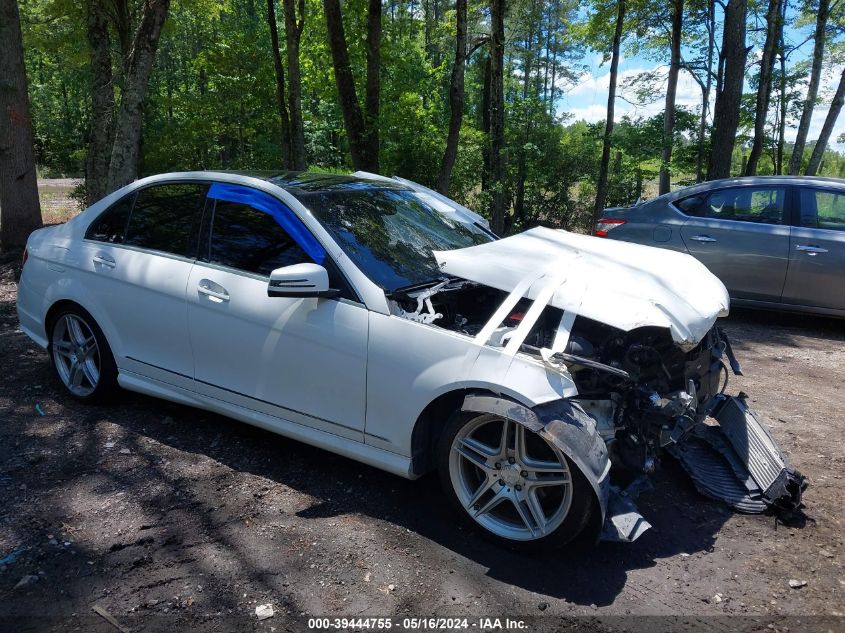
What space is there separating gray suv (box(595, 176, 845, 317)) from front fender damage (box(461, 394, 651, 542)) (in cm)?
523

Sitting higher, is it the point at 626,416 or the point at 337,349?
the point at 337,349

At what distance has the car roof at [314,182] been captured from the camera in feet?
13.0

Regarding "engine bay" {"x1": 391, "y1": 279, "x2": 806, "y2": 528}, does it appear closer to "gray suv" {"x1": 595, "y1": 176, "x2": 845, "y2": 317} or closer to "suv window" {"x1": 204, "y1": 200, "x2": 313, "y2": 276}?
"suv window" {"x1": 204, "y1": 200, "x2": 313, "y2": 276}

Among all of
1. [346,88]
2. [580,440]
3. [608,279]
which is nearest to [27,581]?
[580,440]

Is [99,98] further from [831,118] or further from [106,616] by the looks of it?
[831,118]

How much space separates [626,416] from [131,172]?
706 cm

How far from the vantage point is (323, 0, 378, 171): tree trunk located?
33.5 ft

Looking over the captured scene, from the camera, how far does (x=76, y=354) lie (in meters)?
4.60

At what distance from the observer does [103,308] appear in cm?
427

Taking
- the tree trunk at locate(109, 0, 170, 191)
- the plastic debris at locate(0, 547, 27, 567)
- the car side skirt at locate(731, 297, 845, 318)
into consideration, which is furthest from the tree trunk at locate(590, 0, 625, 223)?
the plastic debris at locate(0, 547, 27, 567)

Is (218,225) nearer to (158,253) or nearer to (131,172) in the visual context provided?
(158,253)

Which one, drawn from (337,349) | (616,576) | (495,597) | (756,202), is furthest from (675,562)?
(756,202)

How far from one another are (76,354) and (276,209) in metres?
2.04

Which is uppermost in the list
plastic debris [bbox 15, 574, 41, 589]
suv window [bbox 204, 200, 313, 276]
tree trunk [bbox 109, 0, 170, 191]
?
tree trunk [bbox 109, 0, 170, 191]
